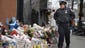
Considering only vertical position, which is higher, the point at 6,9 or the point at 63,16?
the point at 6,9

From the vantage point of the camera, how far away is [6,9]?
12.4 metres

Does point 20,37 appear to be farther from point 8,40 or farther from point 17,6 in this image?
point 17,6

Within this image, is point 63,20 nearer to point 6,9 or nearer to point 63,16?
point 63,16

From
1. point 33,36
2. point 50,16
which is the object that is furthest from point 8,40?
point 50,16

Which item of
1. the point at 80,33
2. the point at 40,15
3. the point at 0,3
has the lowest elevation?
the point at 80,33

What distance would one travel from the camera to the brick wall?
40.3ft

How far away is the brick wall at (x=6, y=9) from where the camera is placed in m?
12.3

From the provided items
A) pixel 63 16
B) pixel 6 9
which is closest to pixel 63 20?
pixel 63 16

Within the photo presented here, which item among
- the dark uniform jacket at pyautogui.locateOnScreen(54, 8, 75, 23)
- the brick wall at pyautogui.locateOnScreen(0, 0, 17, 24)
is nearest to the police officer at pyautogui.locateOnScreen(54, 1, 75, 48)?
the dark uniform jacket at pyautogui.locateOnScreen(54, 8, 75, 23)

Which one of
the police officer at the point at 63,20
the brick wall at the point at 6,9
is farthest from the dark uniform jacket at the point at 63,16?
the brick wall at the point at 6,9

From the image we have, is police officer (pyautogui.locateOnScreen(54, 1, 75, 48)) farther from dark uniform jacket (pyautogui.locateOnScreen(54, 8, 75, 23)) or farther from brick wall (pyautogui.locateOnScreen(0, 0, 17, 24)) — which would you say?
brick wall (pyautogui.locateOnScreen(0, 0, 17, 24))

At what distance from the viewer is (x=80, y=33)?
2359cm

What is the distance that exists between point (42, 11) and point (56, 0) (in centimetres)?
623

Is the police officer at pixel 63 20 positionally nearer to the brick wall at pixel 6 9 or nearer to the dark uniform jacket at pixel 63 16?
the dark uniform jacket at pixel 63 16
